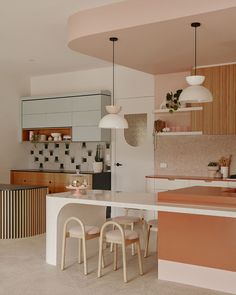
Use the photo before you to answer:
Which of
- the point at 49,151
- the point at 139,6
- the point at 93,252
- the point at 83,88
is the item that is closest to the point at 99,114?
the point at 83,88

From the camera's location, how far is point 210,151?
687cm

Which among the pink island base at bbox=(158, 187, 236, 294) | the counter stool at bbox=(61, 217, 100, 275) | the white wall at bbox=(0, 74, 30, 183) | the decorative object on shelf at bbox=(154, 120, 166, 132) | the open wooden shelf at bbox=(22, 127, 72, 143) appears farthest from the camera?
the open wooden shelf at bbox=(22, 127, 72, 143)

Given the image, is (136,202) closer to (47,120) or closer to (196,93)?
(196,93)

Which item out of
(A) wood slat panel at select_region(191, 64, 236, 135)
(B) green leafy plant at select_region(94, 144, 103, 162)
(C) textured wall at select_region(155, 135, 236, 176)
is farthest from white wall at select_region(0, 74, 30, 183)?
(A) wood slat panel at select_region(191, 64, 236, 135)

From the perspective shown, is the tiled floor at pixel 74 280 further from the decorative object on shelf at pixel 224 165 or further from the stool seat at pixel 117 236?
the decorative object on shelf at pixel 224 165

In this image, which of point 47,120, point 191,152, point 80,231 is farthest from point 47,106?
point 80,231

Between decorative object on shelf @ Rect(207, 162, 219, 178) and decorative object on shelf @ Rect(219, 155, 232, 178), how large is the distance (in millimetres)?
82

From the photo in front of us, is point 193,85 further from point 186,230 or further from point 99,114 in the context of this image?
point 99,114

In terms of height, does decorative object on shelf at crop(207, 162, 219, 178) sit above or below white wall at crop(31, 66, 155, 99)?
below

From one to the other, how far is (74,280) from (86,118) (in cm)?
403

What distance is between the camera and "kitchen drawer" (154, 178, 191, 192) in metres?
6.58

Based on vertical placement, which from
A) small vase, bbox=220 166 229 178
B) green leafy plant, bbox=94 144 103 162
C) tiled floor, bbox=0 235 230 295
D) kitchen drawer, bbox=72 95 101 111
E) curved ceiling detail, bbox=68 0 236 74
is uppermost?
curved ceiling detail, bbox=68 0 236 74

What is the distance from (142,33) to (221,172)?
119 inches

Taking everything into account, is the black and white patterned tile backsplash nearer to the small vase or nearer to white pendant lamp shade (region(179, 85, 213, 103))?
the small vase
